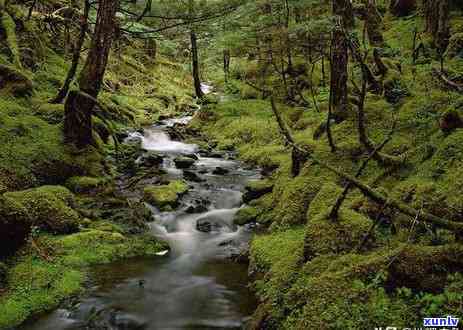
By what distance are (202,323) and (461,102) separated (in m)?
5.25


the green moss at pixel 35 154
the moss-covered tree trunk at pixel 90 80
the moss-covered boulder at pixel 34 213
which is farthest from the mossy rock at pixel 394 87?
the moss-covered boulder at pixel 34 213

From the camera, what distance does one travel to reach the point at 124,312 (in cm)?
569

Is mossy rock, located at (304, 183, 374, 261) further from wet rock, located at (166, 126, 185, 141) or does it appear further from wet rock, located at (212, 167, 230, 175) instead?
wet rock, located at (166, 126, 185, 141)

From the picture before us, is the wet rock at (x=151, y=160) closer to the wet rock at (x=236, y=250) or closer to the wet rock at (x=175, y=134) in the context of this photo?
the wet rock at (x=175, y=134)

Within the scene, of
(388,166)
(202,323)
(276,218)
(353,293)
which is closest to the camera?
(353,293)

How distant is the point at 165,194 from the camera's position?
33.6 ft

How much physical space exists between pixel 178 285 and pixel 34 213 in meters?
2.96

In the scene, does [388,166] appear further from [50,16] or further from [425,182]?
[50,16]

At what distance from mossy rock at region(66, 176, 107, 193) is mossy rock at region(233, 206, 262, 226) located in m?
3.41

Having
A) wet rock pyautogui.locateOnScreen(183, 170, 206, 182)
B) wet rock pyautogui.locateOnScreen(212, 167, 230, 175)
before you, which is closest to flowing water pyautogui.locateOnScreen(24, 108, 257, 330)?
wet rock pyautogui.locateOnScreen(183, 170, 206, 182)

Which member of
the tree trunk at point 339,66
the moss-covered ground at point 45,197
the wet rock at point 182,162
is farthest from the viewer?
the wet rock at point 182,162

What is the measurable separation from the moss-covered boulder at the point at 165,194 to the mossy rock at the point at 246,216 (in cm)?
166

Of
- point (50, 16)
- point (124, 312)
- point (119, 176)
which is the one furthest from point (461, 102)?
point (50, 16)

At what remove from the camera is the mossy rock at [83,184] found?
9398 mm
